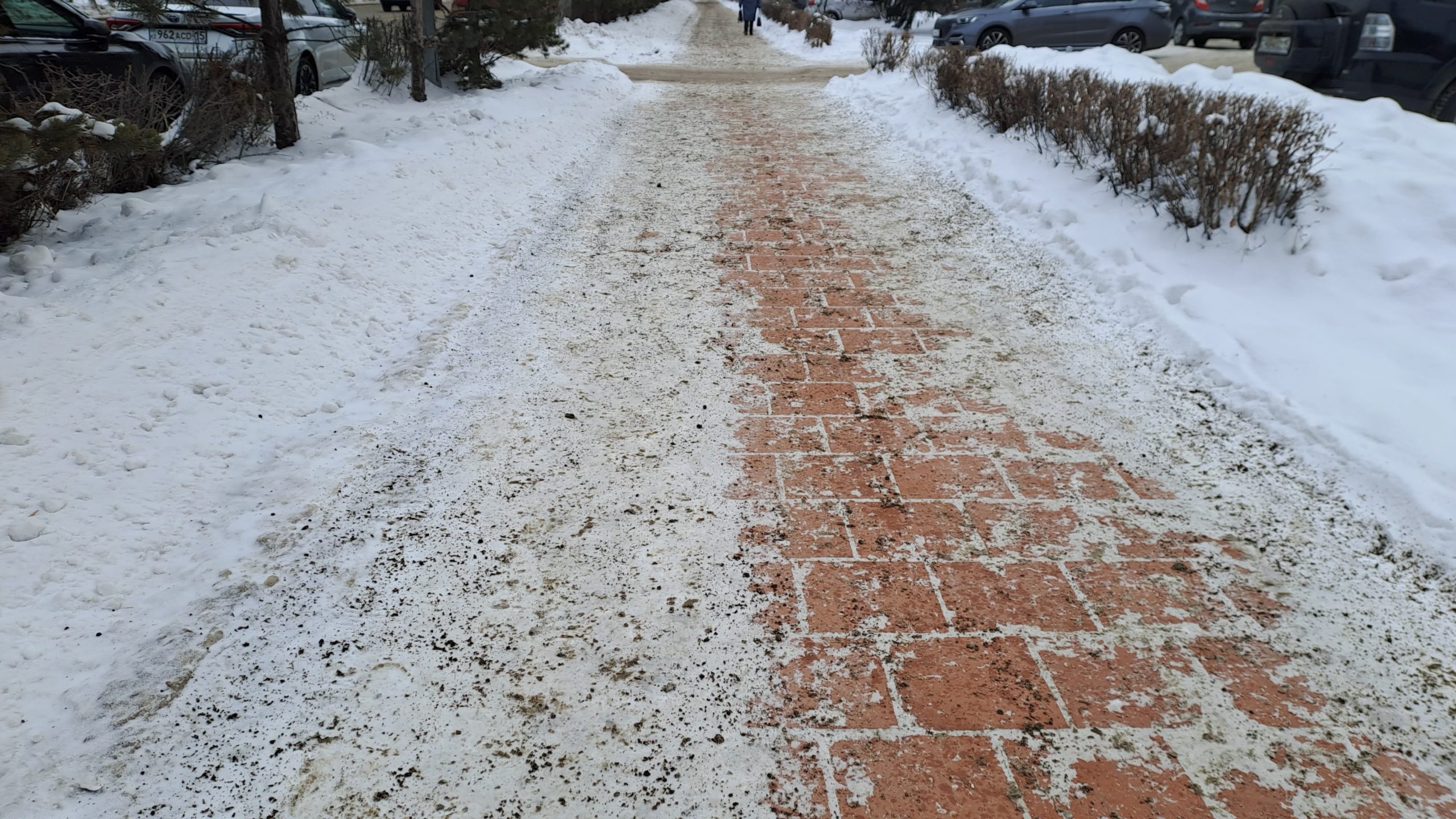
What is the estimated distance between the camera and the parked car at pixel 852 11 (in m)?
30.7

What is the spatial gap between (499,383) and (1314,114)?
5535mm

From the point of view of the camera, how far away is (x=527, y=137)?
30.0 feet

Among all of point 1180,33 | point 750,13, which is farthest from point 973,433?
point 750,13

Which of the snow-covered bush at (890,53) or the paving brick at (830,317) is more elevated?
the snow-covered bush at (890,53)

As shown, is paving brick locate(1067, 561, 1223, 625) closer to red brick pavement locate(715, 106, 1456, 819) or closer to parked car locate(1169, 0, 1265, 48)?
red brick pavement locate(715, 106, 1456, 819)

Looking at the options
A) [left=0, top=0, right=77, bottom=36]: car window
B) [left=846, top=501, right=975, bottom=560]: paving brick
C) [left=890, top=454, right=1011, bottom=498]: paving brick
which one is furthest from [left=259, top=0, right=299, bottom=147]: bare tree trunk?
[left=846, top=501, right=975, bottom=560]: paving brick

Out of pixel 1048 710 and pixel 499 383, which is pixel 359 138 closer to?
pixel 499 383

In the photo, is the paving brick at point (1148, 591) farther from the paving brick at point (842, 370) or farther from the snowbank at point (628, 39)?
the snowbank at point (628, 39)

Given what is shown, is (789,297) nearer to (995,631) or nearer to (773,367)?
(773,367)

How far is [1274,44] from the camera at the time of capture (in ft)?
23.6

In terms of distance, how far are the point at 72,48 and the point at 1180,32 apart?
21878 millimetres

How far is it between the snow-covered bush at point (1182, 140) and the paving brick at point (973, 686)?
4038 millimetres

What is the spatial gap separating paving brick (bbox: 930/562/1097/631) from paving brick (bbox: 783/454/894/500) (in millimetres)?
546

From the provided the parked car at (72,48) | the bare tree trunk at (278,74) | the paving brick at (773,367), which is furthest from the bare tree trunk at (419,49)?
the paving brick at (773,367)
